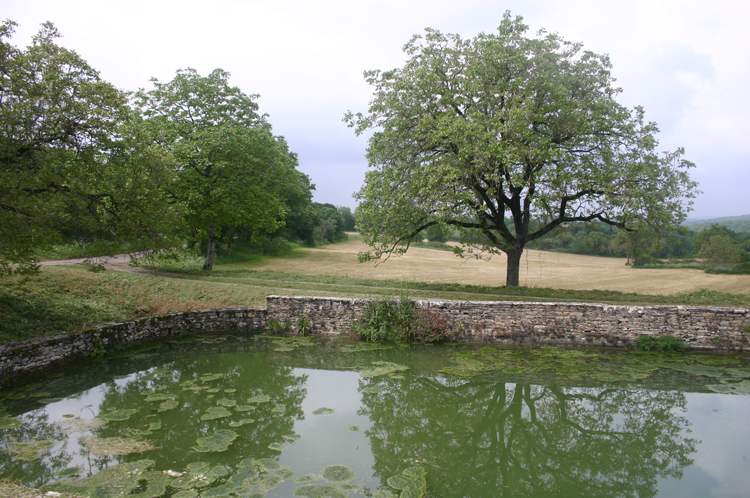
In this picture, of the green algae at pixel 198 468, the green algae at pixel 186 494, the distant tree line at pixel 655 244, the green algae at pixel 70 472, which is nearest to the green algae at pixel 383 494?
the green algae at pixel 186 494

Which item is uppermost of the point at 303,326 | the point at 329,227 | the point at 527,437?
the point at 329,227

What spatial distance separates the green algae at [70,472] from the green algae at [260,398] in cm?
308

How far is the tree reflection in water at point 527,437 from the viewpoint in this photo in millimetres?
5949

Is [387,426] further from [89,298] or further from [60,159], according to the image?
[89,298]

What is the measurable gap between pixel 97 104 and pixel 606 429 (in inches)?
529

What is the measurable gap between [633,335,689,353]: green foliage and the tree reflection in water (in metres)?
3.17

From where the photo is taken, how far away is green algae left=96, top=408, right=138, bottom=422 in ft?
24.8

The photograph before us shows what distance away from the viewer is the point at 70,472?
5805 mm

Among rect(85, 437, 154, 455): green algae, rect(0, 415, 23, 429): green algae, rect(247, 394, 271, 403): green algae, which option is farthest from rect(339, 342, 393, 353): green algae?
rect(0, 415, 23, 429): green algae

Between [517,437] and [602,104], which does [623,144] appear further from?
[517,437]

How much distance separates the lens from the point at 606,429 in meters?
7.75

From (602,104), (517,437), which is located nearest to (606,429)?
(517,437)

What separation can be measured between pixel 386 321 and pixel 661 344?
7.66 metres

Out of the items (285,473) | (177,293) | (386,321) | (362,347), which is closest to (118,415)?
(285,473)
